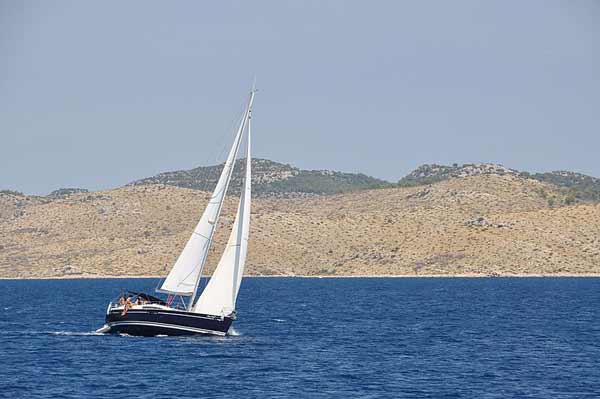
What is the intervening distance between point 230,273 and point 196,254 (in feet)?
6.27

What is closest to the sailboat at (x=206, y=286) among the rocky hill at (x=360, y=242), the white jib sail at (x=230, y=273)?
the white jib sail at (x=230, y=273)

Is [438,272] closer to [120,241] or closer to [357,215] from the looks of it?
[357,215]

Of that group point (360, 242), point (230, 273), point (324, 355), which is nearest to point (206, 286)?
point (230, 273)

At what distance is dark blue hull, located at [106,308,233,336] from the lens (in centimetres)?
5859

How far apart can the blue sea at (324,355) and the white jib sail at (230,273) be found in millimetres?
1811

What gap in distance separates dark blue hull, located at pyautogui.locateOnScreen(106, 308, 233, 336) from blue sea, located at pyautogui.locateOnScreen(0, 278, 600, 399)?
23.0 inches

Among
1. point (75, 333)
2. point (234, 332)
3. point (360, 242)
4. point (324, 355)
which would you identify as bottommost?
point (75, 333)

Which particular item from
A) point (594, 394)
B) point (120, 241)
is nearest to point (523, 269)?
point (120, 241)

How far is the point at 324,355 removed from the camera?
55.7 meters

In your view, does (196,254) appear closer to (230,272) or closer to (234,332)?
(230,272)

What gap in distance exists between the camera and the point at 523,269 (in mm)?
160875

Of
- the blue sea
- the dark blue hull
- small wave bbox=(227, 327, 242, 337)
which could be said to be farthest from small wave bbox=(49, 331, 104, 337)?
small wave bbox=(227, 327, 242, 337)

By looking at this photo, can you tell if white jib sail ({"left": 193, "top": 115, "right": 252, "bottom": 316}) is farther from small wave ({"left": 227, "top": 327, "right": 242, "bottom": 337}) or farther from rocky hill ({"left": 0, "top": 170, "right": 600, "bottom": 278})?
rocky hill ({"left": 0, "top": 170, "right": 600, "bottom": 278})

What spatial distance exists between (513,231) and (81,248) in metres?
65.5
